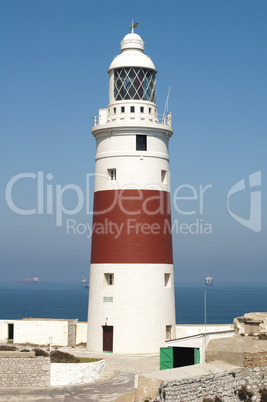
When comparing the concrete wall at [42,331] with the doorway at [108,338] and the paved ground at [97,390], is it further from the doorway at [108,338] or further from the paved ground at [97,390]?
the paved ground at [97,390]

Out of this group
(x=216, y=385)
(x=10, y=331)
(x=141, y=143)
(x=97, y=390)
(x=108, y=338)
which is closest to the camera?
(x=216, y=385)

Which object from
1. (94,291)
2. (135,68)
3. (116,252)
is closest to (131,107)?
(135,68)

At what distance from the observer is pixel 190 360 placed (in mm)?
26047

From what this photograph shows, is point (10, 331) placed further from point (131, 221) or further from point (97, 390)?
point (97, 390)

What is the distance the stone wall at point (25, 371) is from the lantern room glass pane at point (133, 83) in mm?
14115

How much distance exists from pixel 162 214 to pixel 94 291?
16.9ft

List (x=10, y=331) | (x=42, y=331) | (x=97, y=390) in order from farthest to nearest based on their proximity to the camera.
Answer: (x=10, y=331) < (x=42, y=331) < (x=97, y=390)

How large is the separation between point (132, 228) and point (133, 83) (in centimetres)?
737

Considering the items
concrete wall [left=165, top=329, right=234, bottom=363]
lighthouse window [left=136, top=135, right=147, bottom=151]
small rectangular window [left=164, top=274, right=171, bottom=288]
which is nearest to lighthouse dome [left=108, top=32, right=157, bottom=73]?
lighthouse window [left=136, top=135, right=147, bottom=151]

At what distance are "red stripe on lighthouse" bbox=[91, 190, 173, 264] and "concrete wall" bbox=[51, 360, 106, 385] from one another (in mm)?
6913

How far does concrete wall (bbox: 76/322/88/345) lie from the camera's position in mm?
33406

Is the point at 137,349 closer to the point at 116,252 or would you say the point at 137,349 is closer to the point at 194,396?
the point at 116,252

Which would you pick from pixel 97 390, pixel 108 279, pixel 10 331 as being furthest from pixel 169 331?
pixel 10 331

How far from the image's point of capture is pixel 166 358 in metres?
25.2
